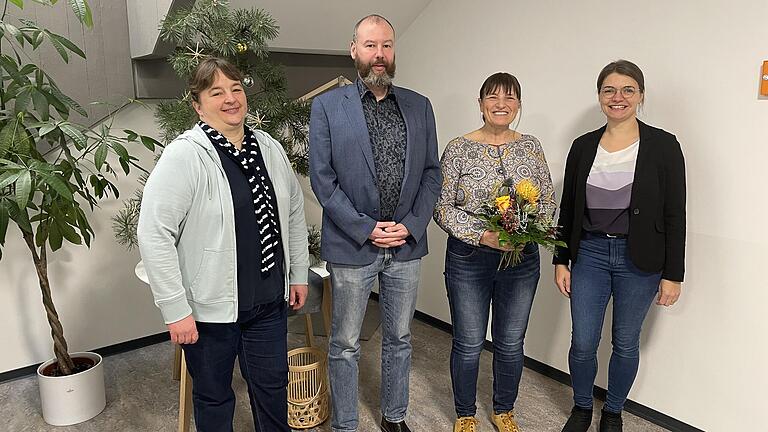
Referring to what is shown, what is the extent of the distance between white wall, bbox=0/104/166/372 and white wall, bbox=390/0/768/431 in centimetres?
206

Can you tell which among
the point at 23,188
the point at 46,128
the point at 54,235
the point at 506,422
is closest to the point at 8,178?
the point at 23,188

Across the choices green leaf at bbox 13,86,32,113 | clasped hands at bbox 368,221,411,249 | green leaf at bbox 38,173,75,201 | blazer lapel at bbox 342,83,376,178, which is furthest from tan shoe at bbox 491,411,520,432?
green leaf at bbox 13,86,32,113

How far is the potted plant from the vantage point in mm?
2002

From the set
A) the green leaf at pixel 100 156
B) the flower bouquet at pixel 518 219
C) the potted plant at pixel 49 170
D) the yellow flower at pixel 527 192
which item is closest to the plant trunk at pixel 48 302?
the potted plant at pixel 49 170

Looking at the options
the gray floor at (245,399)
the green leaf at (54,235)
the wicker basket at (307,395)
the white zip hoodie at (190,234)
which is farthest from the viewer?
the gray floor at (245,399)

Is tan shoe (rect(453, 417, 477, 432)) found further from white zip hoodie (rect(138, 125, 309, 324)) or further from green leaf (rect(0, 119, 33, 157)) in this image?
green leaf (rect(0, 119, 33, 157))

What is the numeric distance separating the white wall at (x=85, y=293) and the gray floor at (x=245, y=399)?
0.51 feet

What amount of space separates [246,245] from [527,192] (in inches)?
37.9

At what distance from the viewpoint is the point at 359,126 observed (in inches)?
80.4

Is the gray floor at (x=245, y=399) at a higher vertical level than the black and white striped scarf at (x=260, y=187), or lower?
lower

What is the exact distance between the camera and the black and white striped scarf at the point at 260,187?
1769 mm

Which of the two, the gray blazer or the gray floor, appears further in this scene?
the gray floor

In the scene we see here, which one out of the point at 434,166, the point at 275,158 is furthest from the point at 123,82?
the point at 434,166

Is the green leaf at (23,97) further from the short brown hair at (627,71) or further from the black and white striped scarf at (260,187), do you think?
the short brown hair at (627,71)
